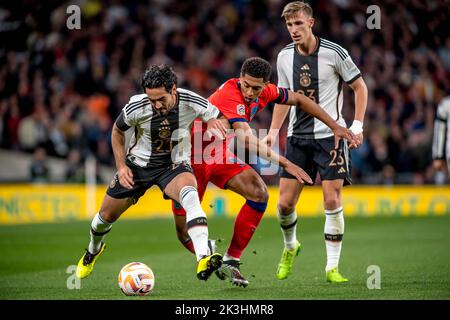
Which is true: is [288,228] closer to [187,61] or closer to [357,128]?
[357,128]

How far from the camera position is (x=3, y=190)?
17391mm

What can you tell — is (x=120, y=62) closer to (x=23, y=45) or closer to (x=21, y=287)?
(x=23, y=45)

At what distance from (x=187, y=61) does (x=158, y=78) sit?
43.9 ft

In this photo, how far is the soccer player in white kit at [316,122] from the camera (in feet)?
26.4

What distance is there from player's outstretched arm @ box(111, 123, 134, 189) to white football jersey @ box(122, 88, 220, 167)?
131 millimetres

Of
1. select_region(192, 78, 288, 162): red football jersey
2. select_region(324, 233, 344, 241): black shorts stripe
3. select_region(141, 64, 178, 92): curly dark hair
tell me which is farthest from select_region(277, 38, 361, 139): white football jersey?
select_region(141, 64, 178, 92): curly dark hair

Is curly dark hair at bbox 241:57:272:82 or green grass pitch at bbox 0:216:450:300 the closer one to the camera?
green grass pitch at bbox 0:216:450:300

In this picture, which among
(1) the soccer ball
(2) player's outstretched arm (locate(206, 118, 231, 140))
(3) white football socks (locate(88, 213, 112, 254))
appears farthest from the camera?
(3) white football socks (locate(88, 213, 112, 254))

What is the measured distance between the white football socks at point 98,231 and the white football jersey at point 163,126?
649mm

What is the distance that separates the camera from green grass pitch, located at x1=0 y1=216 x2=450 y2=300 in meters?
7.10

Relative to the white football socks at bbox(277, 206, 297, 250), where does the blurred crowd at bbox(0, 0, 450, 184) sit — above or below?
above

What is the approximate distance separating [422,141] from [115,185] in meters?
11.9

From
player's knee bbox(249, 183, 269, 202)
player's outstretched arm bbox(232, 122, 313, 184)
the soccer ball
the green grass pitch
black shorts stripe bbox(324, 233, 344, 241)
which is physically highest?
player's outstretched arm bbox(232, 122, 313, 184)

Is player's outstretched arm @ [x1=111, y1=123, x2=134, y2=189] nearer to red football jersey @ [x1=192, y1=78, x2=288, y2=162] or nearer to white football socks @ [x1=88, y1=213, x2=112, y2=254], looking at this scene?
white football socks @ [x1=88, y1=213, x2=112, y2=254]
